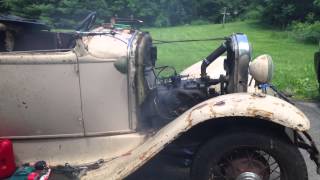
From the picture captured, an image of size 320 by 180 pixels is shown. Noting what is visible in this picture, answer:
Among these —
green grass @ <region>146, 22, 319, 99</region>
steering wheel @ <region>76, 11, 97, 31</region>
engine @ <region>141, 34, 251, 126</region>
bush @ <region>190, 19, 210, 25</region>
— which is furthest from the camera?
bush @ <region>190, 19, 210, 25</region>

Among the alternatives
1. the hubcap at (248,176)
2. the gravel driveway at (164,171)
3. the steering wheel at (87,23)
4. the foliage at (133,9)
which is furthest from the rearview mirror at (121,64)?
the foliage at (133,9)

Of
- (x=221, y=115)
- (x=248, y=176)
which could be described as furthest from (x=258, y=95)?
(x=248, y=176)

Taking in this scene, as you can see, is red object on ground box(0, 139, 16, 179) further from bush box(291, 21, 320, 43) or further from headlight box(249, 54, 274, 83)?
bush box(291, 21, 320, 43)

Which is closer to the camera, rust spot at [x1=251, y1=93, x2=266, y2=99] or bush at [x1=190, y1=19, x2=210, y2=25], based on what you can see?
rust spot at [x1=251, y1=93, x2=266, y2=99]

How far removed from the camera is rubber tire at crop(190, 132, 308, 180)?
151 inches

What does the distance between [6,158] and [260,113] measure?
2176mm

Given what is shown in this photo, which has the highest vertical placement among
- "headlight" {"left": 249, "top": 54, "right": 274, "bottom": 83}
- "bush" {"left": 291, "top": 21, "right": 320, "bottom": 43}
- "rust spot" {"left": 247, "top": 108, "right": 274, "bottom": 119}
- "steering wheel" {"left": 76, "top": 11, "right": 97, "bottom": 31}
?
"steering wheel" {"left": 76, "top": 11, "right": 97, "bottom": 31}

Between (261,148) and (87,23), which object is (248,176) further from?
(87,23)

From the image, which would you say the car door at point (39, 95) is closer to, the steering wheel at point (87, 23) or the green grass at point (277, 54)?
the steering wheel at point (87, 23)

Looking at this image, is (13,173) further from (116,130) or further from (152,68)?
(152,68)

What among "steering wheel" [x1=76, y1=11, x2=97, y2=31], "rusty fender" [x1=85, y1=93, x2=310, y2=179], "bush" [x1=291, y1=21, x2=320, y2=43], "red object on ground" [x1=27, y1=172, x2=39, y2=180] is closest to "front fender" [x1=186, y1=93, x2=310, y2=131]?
"rusty fender" [x1=85, y1=93, x2=310, y2=179]

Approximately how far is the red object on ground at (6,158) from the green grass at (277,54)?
593cm

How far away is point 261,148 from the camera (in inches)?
152

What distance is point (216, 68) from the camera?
5699 mm
